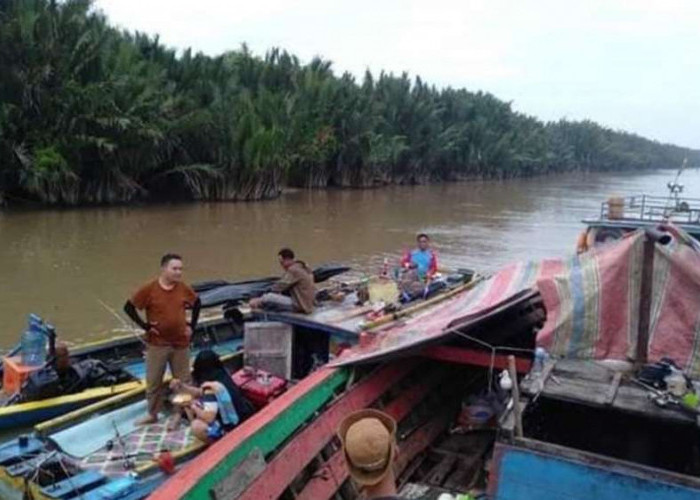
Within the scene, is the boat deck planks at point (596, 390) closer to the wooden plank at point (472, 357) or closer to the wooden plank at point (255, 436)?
the wooden plank at point (472, 357)

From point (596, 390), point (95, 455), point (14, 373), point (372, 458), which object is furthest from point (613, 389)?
point (14, 373)

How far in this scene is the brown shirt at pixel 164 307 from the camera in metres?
6.60

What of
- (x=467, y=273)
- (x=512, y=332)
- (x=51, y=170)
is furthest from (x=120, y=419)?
(x=51, y=170)

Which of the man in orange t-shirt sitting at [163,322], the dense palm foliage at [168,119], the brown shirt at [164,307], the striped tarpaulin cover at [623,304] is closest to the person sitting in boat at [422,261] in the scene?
the man in orange t-shirt sitting at [163,322]

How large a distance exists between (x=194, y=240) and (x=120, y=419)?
1676 cm

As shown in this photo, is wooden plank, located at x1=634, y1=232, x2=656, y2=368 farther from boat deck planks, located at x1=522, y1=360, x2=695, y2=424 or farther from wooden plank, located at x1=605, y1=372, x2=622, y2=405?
boat deck planks, located at x1=522, y1=360, x2=695, y2=424

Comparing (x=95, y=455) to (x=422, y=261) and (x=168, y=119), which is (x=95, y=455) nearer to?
(x=422, y=261)

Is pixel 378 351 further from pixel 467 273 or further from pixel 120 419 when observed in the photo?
pixel 467 273

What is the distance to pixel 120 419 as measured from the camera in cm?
688

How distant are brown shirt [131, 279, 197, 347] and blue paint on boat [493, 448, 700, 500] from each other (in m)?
3.41

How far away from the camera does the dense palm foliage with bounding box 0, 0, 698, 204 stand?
2664cm

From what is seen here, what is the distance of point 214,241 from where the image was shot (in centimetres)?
2336

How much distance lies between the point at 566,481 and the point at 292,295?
443cm

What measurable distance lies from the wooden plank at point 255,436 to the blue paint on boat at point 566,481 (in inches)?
64.6
